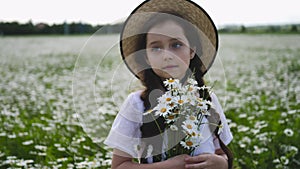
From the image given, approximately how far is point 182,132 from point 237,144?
190cm

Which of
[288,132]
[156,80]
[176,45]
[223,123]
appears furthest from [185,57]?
[288,132]

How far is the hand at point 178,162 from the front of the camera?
1.81 m

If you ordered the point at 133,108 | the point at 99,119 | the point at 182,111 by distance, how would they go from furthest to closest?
the point at 99,119 → the point at 133,108 → the point at 182,111

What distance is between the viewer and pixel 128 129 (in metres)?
1.91

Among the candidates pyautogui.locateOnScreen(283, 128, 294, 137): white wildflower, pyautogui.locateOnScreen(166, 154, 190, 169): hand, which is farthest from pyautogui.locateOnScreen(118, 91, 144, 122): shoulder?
pyautogui.locateOnScreen(283, 128, 294, 137): white wildflower

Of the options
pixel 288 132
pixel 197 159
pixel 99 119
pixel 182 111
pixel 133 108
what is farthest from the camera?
pixel 288 132

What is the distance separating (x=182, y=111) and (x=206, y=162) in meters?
0.28

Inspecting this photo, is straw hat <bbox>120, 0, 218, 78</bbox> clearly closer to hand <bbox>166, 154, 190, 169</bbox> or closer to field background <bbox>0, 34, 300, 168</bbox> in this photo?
field background <bbox>0, 34, 300, 168</bbox>

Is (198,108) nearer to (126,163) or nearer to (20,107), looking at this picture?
(126,163)

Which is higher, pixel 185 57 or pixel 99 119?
pixel 185 57

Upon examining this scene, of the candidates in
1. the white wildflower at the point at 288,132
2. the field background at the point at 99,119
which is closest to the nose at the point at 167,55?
the field background at the point at 99,119

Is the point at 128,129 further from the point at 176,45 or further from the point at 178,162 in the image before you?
the point at 176,45

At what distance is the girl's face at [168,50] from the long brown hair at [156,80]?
1.4 inches

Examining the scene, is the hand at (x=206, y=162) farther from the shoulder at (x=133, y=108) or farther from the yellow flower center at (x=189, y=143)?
the shoulder at (x=133, y=108)
